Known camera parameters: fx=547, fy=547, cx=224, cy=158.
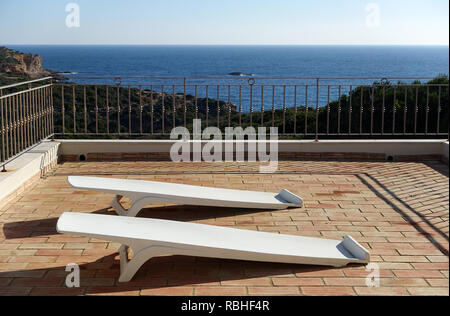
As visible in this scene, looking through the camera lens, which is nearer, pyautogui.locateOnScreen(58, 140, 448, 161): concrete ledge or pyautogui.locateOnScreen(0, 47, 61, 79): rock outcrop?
pyautogui.locateOnScreen(58, 140, 448, 161): concrete ledge

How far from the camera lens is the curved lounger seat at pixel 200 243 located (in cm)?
339

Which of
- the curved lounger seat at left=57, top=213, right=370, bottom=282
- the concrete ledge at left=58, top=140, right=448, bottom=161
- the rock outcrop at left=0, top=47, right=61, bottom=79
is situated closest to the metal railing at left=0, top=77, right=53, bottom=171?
the concrete ledge at left=58, top=140, right=448, bottom=161

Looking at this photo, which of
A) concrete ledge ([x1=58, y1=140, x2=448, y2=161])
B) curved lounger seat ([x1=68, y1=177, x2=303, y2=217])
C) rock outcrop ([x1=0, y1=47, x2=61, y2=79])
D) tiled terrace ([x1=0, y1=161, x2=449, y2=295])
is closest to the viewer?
tiled terrace ([x1=0, y1=161, x2=449, y2=295])

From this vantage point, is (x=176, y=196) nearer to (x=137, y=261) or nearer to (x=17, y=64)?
(x=137, y=261)

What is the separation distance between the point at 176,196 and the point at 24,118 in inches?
99.9

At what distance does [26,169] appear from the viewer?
5.73 meters

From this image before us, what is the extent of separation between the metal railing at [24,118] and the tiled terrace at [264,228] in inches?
19.5

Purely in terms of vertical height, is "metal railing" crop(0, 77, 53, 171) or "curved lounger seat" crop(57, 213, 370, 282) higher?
"metal railing" crop(0, 77, 53, 171)

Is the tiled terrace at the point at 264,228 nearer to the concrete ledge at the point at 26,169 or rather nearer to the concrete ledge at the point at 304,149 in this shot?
the concrete ledge at the point at 26,169

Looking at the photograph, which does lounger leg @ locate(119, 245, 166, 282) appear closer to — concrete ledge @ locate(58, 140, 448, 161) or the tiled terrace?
the tiled terrace

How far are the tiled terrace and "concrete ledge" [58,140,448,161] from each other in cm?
26

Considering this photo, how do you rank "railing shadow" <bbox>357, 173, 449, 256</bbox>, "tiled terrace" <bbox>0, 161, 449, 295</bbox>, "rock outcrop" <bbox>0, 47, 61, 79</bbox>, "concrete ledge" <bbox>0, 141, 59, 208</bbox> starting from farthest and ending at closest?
"rock outcrop" <bbox>0, 47, 61, 79</bbox> < "concrete ledge" <bbox>0, 141, 59, 208</bbox> < "railing shadow" <bbox>357, 173, 449, 256</bbox> < "tiled terrace" <bbox>0, 161, 449, 295</bbox>

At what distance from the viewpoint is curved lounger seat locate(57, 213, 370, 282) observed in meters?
3.39

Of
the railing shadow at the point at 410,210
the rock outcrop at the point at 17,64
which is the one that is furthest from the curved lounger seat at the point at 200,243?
the rock outcrop at the point at 17,64
